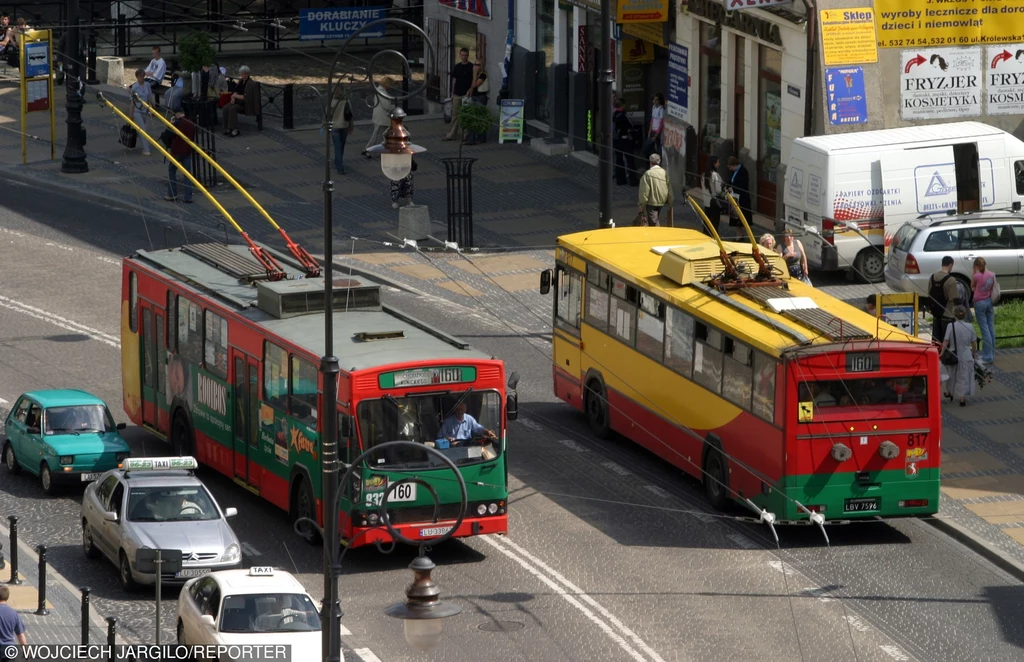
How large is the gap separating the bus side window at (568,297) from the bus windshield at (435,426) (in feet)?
19.6

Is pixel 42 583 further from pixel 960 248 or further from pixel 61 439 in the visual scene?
pixel 960 248

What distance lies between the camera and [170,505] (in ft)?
75.0

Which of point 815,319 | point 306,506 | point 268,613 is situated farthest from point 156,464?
point 815,319

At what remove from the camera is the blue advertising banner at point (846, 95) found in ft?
123

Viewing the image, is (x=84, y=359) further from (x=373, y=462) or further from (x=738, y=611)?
(x=738, y=611)

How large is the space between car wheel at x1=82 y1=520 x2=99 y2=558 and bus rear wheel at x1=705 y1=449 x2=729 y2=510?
297 inches

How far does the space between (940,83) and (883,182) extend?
15.1ft

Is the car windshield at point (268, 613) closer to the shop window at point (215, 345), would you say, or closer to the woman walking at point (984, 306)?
the shop window at point (215, 345)

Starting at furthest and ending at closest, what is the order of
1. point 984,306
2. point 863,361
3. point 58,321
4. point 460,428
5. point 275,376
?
1. point 58,321
2. point 984,306
3. point 275,376
4. point 863,361
5. point 460,428

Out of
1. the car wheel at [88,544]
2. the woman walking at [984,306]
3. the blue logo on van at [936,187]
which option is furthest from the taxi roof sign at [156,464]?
the blue logo on van at [936,187]

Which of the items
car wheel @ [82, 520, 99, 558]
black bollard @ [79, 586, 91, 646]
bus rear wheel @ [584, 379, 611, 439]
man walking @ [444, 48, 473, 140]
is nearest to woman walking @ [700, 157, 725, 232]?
bus rear wheel @ [584, 379, 611, 439]

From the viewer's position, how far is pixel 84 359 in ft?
105

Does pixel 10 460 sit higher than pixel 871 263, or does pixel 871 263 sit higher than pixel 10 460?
pixel 871 263

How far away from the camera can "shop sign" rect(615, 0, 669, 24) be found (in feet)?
139
